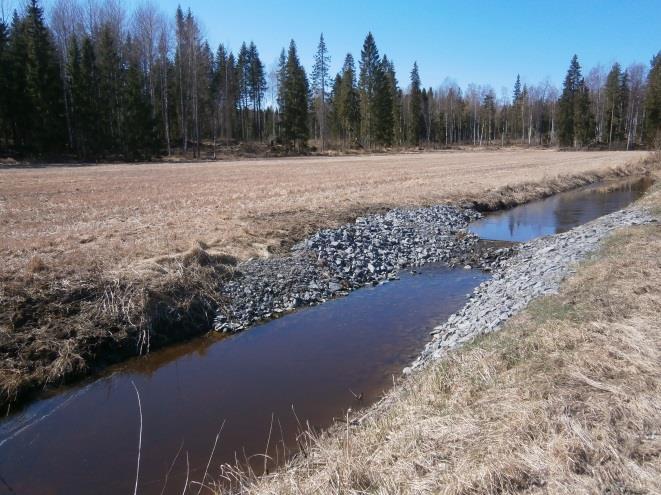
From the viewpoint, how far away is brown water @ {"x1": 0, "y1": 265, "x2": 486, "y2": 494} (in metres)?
5.59

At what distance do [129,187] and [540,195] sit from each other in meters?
24.4

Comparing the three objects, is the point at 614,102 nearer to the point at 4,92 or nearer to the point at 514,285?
the point at 514,285

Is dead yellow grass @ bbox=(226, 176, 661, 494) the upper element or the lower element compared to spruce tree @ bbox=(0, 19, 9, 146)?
lower

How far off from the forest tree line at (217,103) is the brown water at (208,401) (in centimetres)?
4669

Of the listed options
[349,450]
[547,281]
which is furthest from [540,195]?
[349,450]

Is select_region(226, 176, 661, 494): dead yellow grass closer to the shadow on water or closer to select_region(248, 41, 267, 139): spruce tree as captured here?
the shadow on water

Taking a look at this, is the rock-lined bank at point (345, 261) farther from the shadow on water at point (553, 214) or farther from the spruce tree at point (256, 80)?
the spruce tree at point (256, 80)

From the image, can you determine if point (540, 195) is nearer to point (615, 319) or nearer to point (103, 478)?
point (615, 319)

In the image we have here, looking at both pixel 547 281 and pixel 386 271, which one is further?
pixel 386 271

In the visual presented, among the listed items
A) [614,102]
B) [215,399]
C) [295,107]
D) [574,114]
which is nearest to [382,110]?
[295,107]

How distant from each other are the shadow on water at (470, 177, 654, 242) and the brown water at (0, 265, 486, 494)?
393 inches

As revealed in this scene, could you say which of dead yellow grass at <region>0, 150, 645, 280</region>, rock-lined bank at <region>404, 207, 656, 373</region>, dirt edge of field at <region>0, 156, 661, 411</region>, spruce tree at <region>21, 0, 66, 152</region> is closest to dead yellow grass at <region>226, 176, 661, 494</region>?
rock-lined bank at <region>404, 207, 656, 373</region>

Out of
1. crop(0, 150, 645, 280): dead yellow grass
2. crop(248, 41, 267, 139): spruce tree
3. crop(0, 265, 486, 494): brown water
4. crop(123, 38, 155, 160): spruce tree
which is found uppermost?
crop(248, 41, 267, 139): spruce tree

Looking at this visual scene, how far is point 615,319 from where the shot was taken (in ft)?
19.7
